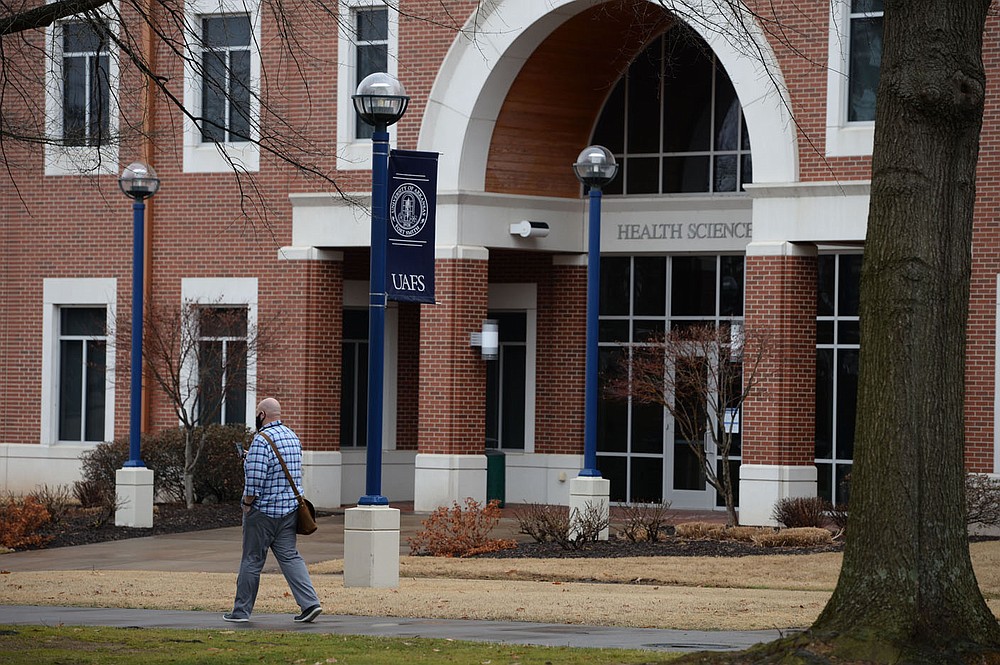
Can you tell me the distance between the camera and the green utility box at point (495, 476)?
25.9 meters

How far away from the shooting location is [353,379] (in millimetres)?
27938

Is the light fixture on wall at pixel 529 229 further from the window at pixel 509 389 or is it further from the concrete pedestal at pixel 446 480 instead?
the concrete pedestal at pixel 446 480

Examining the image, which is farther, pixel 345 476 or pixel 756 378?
pixel 345 476

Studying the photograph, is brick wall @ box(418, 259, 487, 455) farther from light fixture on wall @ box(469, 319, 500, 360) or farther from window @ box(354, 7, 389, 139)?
window @ box(354, 7, 389, 139)

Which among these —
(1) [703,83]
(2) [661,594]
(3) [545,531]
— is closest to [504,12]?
(1) [703,83]

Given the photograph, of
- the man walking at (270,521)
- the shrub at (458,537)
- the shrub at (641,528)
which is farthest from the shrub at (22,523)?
the man walking at (270,521)

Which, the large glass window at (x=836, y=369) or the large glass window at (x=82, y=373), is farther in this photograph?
the large glass window at (x=82, y=373)

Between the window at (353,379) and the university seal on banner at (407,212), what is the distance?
39.7ft

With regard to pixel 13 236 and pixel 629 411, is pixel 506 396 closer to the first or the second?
pixel 629 411

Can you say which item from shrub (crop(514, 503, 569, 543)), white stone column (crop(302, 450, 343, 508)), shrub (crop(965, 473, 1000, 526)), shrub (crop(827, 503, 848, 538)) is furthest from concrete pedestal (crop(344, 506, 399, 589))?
white stone column (crop(302, 450, 343, 508))

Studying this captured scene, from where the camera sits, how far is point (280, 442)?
12.9 meters

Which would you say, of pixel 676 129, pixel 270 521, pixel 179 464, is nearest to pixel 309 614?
pixel 270 521

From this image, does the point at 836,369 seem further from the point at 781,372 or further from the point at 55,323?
the point at 55,323

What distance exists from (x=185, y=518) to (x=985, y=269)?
37.3ft
